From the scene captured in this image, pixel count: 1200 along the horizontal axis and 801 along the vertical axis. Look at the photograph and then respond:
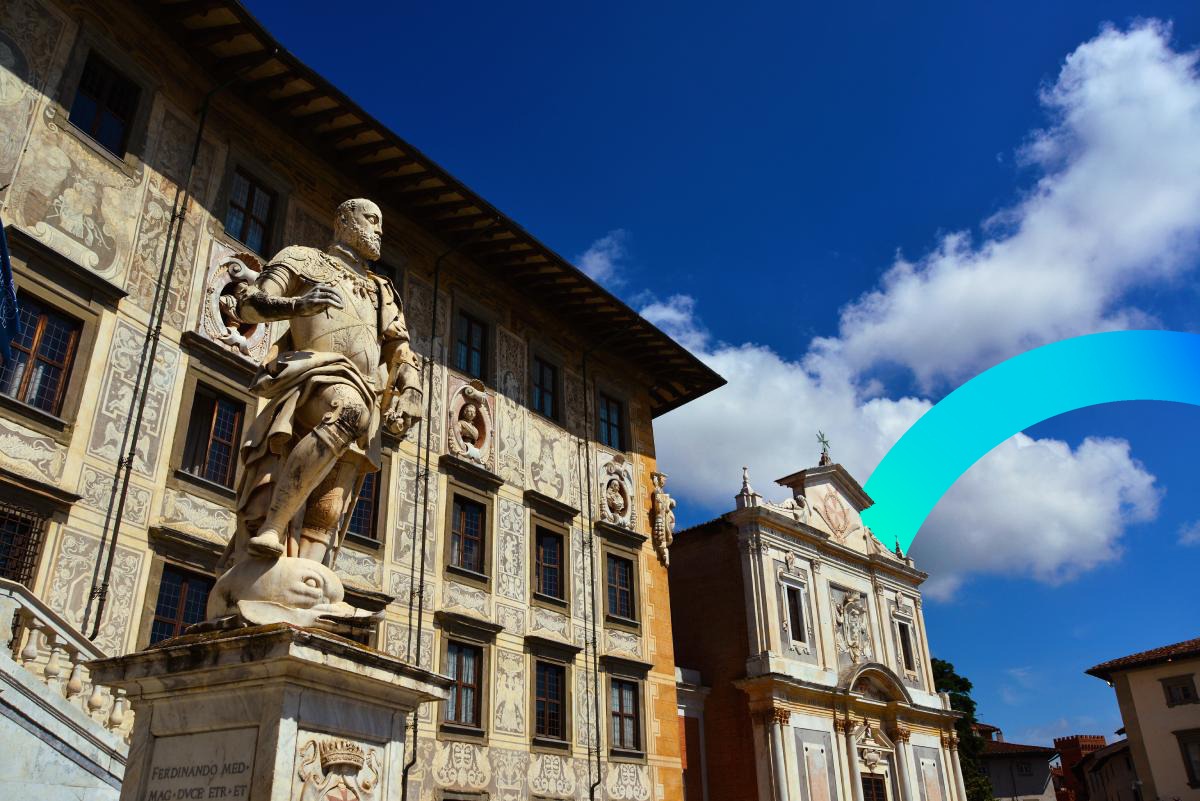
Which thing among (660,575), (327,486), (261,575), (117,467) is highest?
(660,575)

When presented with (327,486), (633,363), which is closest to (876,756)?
(633,363)

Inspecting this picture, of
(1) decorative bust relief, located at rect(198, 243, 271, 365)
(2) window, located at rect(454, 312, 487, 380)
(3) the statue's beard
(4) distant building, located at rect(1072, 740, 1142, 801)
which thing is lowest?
(3) the statue's beard

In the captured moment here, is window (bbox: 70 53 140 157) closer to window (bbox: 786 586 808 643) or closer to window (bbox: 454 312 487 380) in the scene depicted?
window (bbox: 454 312 487 380)

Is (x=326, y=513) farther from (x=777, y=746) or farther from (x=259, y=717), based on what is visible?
(x=777, y=746)

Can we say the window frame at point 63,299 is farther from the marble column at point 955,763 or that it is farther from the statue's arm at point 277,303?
the marble column at point 955,763

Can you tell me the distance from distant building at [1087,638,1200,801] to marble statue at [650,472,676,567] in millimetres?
31438

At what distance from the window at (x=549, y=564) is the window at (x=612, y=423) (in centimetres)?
366

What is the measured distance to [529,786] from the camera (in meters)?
18.2

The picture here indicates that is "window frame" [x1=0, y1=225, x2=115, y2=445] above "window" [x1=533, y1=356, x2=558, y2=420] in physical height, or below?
below

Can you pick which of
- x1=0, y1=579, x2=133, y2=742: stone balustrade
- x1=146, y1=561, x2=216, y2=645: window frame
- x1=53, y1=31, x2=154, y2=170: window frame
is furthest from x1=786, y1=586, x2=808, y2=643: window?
x1=0, y1=579, x2=133, y2=742: stone balustrade

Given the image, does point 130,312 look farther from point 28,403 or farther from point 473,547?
point 473,547

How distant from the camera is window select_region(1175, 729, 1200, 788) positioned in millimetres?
41594

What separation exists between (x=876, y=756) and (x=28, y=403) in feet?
90.8

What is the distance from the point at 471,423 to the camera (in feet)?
65.1
